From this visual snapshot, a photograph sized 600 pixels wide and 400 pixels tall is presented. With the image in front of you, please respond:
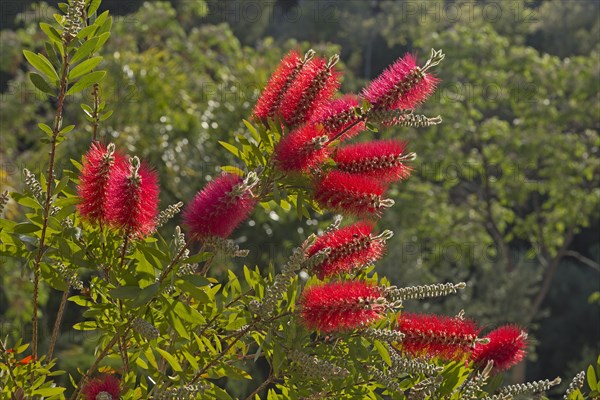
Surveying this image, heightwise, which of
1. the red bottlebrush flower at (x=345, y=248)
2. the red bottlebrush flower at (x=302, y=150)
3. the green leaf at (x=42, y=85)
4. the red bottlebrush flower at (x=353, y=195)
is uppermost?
the green leaf at (x=42, y=85)

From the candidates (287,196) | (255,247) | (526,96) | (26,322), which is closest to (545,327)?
(526,96)

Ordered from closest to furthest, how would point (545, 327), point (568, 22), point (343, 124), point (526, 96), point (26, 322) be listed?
point (343, 124) < point (26, 322) < point (526, 96) < point (545, 327) < point (568, 22)

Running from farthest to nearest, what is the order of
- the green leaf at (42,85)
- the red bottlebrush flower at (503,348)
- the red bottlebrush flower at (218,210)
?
the red bottlebrush flower at (503,348)
the green leaf at (42,85)
the red bottlebrush flower at (218,210)

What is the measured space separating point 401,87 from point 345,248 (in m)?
0.24

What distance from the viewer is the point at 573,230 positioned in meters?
9.72

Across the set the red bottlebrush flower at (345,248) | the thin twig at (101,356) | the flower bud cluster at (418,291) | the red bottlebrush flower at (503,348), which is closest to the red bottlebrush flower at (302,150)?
the red bottlebrush flower at (345,248)

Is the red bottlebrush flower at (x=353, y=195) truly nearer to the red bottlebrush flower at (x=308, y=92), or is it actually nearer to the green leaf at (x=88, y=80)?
the red bottlebrush flower at (x=308, y=92)

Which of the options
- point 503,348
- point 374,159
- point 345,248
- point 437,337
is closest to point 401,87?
point 374,159

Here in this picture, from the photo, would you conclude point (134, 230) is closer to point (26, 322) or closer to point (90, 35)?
point (90, 35)

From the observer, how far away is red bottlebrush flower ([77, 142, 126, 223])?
1.23 m

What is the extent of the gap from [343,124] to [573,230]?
8.87 metres

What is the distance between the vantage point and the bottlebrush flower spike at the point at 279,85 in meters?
1.36

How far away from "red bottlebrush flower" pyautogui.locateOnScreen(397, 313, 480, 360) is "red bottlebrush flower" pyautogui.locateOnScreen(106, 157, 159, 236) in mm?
415

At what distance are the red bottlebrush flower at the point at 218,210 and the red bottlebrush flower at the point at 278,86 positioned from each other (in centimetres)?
20
